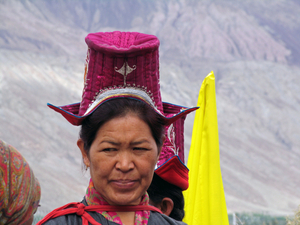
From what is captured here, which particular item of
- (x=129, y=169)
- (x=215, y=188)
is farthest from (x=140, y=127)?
(x=215, y=188)

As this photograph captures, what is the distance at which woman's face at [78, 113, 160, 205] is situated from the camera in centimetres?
149

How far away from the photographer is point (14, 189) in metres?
1.61

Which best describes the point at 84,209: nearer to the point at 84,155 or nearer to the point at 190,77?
the point at 84,155

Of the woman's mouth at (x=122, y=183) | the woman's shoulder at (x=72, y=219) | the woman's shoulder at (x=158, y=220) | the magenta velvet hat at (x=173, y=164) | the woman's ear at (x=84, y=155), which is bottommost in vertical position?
the woman's shoulder at (x=72, y=219)

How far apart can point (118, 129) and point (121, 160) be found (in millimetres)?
105

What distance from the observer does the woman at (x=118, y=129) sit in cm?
150

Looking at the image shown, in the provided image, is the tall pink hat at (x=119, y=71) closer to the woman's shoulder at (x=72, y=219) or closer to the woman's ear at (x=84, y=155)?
the woman's ear at (x=84, y=155)

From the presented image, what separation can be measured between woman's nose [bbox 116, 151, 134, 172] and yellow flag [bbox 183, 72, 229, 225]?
3.58 ft

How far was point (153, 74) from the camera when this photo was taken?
168cm

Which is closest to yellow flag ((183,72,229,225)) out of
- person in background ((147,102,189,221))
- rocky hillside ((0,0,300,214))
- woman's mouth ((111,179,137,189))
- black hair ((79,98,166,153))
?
person in background ((147,102,189,221))

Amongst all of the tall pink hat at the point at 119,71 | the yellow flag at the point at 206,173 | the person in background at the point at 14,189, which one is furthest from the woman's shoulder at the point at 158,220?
the yellow flag at the point at 206,173

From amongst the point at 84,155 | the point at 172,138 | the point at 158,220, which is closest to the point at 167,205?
the point at 172,138

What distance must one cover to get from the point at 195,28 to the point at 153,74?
46142mm

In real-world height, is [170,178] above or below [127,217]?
above
